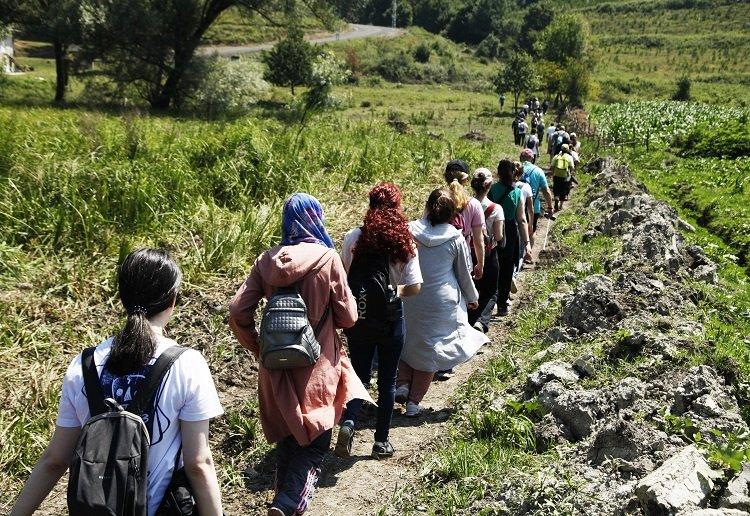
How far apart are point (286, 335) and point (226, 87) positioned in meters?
21.8

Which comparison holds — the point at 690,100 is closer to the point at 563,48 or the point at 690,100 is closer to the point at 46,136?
the point at 563,48

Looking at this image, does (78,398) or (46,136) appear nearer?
(78,398)

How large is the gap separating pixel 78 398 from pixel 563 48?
206ft

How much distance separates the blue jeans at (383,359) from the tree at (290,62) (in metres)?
39.5

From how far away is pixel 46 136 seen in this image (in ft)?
30.2

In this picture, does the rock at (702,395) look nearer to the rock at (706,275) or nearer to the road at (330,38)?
the rock at (706,275)

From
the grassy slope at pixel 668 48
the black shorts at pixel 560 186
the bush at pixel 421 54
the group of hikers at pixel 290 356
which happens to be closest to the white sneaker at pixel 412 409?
the group of hikers at pixel 290 356

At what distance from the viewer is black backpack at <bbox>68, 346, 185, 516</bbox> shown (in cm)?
228

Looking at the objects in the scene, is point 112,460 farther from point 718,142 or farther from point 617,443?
point 718,142

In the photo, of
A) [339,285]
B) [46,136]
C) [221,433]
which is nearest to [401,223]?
[339,285]

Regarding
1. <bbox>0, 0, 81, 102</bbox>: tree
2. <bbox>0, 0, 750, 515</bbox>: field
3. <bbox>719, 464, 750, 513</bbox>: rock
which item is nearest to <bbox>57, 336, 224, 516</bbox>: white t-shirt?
<bbox>0, 0, 750, 515</bbox>: field

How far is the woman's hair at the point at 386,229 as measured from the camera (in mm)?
4801

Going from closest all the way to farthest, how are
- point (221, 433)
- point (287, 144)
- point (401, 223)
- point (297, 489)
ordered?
point (297, 489)
point (401, 223)
point (221, 433)
point (287, 144)

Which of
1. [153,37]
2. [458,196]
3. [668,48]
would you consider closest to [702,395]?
[458,196]
